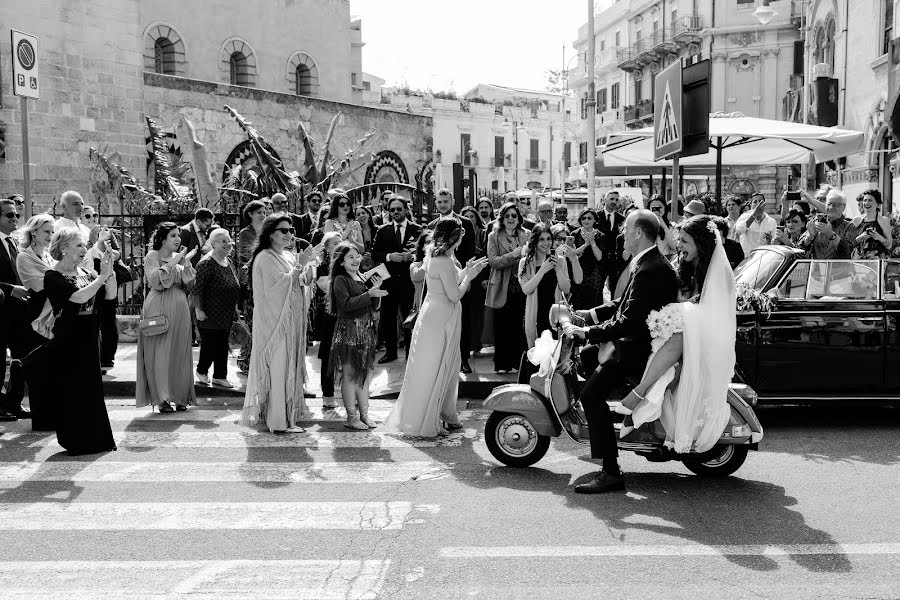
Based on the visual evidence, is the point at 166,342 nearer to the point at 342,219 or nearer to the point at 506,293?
the point at 342,219

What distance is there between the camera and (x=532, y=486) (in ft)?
21.1

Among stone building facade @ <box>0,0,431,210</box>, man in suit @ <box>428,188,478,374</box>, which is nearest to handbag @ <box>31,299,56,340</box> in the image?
man in suit @ <box>428,188,478,374</box>

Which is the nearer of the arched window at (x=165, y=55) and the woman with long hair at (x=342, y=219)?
the woman with long hair at (x=342, y=219)

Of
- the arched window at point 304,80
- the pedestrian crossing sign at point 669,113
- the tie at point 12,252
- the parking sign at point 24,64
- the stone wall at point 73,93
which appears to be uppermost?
the arched window at point 304,80

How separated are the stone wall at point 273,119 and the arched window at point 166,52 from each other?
6.96 metres

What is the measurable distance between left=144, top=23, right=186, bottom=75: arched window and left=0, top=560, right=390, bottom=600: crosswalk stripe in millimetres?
30104

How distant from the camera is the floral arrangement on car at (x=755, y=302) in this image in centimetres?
808

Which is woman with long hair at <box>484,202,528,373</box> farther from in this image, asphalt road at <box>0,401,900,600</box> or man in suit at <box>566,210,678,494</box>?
man in suit at <box>566,210,678,494</box>

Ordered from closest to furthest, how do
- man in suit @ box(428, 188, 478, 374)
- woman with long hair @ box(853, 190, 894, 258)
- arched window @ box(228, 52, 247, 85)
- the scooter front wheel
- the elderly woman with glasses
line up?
the scooter front wheel → the elderly woman with glasses → woman with long hair @ box(853, 190, 894, 258) → man in suit @ box(428, 188, 478, 374) → arched window @ box(228, 52, 247, 85)

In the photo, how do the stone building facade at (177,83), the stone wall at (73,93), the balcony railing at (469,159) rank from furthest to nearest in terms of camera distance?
1. the balcony railing at (469,159)
2. the stone building facade at (177,83)
3. the stone wall at (73,93)

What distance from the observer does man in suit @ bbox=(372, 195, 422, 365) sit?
11633 millimetres

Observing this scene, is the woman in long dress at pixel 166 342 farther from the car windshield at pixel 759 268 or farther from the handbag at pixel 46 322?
the car windshield at pixel 759 268

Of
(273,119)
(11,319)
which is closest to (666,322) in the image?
(11,319)

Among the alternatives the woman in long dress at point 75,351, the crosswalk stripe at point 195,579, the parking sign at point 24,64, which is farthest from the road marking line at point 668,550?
the parking sign at point 24,64
